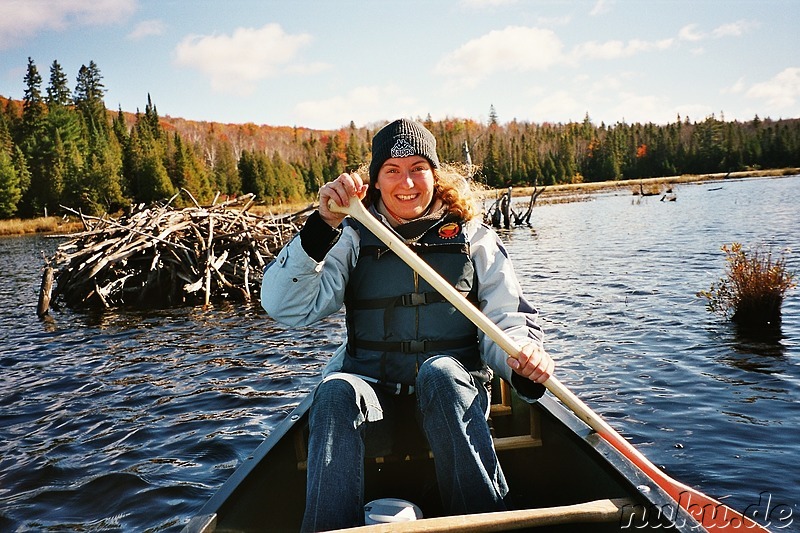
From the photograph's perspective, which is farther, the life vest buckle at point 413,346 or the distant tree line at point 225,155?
the distant tree line at point 225,155

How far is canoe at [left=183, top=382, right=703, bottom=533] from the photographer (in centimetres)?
211

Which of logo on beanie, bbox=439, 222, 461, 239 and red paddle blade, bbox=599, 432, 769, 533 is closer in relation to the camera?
red paddle blade, bbox=599, 432, 769, 533

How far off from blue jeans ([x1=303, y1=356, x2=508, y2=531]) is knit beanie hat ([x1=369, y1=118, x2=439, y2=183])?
1.02 meters

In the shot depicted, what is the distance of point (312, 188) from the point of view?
9319cm

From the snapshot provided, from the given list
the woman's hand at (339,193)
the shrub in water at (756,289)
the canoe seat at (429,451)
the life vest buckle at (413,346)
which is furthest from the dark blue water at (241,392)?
the woman's hand at (339,193)

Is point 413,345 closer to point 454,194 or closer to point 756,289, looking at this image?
point 454,194

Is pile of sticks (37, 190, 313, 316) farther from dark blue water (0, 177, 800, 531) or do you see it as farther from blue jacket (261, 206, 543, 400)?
blue jacket (261, 206, 543, 400)

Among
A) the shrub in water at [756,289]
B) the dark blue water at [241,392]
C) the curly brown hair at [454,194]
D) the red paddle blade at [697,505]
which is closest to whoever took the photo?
the red paddle blade at [697,505]

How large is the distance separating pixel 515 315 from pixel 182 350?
7.44m

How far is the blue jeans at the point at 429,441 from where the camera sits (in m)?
2.36

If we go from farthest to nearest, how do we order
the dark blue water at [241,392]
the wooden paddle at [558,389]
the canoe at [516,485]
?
the dark blue water at [241,392] < the wooden paddle at [558,389] < the canoe at [516,485]

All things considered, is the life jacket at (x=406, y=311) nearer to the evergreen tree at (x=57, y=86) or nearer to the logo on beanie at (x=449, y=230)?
the logo on beanie at (x=449, y=230)

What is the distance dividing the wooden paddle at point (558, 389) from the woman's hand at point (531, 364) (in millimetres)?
29

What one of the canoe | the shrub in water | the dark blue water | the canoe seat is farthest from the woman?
the shrub in water
